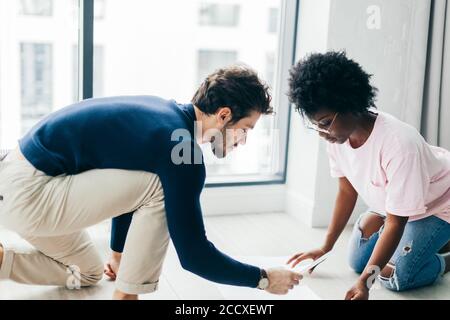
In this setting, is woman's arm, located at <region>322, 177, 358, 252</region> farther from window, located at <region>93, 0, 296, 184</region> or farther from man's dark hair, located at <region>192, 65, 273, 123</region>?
window, located at <region>93, 0, 296, 184</region>

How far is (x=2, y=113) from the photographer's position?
2.33 meters

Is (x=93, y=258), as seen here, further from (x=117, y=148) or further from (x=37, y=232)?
(x=117, y=148)

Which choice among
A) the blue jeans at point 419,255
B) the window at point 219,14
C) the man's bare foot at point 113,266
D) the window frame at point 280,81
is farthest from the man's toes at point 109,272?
the window at point 219,14

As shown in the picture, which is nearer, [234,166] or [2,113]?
[2,113]

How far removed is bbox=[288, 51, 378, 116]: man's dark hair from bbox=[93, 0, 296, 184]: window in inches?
36.4

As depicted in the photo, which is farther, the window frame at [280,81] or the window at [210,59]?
the window at [210,59]

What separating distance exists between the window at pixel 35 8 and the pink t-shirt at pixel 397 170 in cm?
145

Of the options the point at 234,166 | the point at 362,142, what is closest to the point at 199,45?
the point at 234,166

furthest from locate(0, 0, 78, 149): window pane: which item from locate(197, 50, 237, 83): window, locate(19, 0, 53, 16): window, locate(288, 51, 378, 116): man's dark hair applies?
locate(288, 51, 378, 116): man's dark hair

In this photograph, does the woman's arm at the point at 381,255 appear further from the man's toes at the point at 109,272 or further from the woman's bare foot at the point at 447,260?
the man's toes at the point at 109,272

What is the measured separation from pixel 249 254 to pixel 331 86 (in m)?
0.80

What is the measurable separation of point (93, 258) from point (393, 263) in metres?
0.91

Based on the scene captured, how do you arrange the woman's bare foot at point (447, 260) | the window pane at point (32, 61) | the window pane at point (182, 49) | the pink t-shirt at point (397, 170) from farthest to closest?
the window pane at point (182, 49), the window pane at point (32, 61), the woman's bare foot at point (447, 260), the pink t-shirt at point (397, 170)

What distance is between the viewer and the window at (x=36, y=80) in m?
2.58
